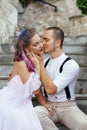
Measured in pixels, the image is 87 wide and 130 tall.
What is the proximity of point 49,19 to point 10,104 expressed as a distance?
26.6ft

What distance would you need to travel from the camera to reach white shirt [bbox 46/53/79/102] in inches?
137

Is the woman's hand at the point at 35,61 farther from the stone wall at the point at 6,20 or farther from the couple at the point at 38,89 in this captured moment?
the stone wall at the point at 6,20

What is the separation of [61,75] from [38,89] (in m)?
0.24

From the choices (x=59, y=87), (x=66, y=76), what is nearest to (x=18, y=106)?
(x=59, y=87)

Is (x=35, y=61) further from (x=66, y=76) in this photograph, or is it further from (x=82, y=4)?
(x=82, y=4)

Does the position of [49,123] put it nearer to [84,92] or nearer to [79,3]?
[84,92]

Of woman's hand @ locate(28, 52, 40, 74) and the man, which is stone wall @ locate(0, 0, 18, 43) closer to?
the man

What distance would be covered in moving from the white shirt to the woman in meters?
0.19

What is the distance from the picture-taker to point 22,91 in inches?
132

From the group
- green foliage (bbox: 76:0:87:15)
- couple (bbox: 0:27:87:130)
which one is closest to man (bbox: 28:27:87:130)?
couple (bbox: 0:27:87:130)

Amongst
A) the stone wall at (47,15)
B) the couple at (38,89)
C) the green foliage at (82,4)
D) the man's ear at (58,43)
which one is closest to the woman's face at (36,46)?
the couple at (38,89)

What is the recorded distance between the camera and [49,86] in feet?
11.1

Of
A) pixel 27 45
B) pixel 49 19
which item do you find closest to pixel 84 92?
pixel 27 45

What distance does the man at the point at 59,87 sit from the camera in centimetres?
339
